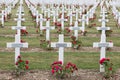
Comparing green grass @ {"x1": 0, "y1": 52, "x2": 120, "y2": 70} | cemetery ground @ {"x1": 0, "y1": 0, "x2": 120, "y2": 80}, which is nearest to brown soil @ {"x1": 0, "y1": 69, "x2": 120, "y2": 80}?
cemetery ground @ {"x1": 0, "y1": 0, "x2": 120, "y2": 80}

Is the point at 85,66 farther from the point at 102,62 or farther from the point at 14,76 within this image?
the point at 14,76

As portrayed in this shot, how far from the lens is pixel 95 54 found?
1045 cm

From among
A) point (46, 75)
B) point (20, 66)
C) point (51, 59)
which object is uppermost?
point (20, 66)

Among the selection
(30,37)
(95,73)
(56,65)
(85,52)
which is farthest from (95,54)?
(30,37)

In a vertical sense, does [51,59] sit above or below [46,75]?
above

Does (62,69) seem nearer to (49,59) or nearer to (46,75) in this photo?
(46,75)

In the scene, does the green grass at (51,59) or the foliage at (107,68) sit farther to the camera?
the green grass at (51,59)

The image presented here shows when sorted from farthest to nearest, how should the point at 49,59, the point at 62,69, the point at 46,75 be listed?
1. the point at 49,59
2. the point at 46,75
3. the point at 62,69

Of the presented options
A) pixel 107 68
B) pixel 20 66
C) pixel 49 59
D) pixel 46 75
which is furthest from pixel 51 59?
pixel 107 68

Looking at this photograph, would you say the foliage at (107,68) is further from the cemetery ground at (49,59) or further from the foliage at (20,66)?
the foliage at (20,66)

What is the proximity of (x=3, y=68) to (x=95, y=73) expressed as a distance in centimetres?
223

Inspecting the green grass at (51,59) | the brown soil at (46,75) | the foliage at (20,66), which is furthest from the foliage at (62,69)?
the green grass at (51,59)

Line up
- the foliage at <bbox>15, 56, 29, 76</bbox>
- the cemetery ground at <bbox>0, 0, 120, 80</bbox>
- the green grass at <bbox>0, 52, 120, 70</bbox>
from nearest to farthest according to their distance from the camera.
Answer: the foliage at <bbox>15, 56, 29, 76</bbox> → the cemetery ground at <bbox>0, 0, 120, 80</bbox> → the green grass at <bbox>0, 52, 120, 70</bbox>

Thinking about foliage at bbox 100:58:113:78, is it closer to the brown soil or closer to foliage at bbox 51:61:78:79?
the brown soil
